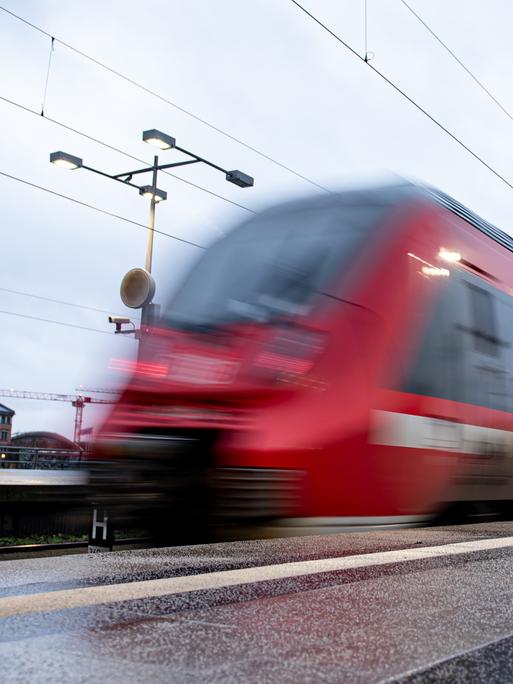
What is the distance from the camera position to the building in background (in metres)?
79.6

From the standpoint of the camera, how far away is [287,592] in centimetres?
402

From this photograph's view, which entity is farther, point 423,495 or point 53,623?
point 423,495

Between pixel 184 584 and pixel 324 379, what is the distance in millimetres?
1466

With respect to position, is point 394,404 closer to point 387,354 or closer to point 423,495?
point 387,354

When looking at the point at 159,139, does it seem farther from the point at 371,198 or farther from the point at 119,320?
the point at 371,198

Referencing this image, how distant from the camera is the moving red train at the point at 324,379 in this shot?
15.1ft

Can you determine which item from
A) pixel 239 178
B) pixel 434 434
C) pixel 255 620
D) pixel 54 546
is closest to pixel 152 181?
pixel 239 178

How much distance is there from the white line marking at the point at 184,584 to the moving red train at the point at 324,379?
0.97 feet

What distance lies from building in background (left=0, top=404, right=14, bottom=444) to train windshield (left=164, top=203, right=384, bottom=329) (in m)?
75.7

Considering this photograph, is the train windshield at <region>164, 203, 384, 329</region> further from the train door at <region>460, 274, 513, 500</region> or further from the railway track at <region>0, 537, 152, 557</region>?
the railway track at <region>0, 537, 152, 557</region>

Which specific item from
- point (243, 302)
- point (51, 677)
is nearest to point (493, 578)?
point (243, 302)

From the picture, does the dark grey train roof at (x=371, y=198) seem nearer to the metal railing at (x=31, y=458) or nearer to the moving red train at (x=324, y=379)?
the moving red train at (x=324, y=379)

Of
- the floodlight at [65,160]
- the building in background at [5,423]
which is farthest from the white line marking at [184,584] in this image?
the building in background at [5,423]

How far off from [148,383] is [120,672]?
2.76 meters
